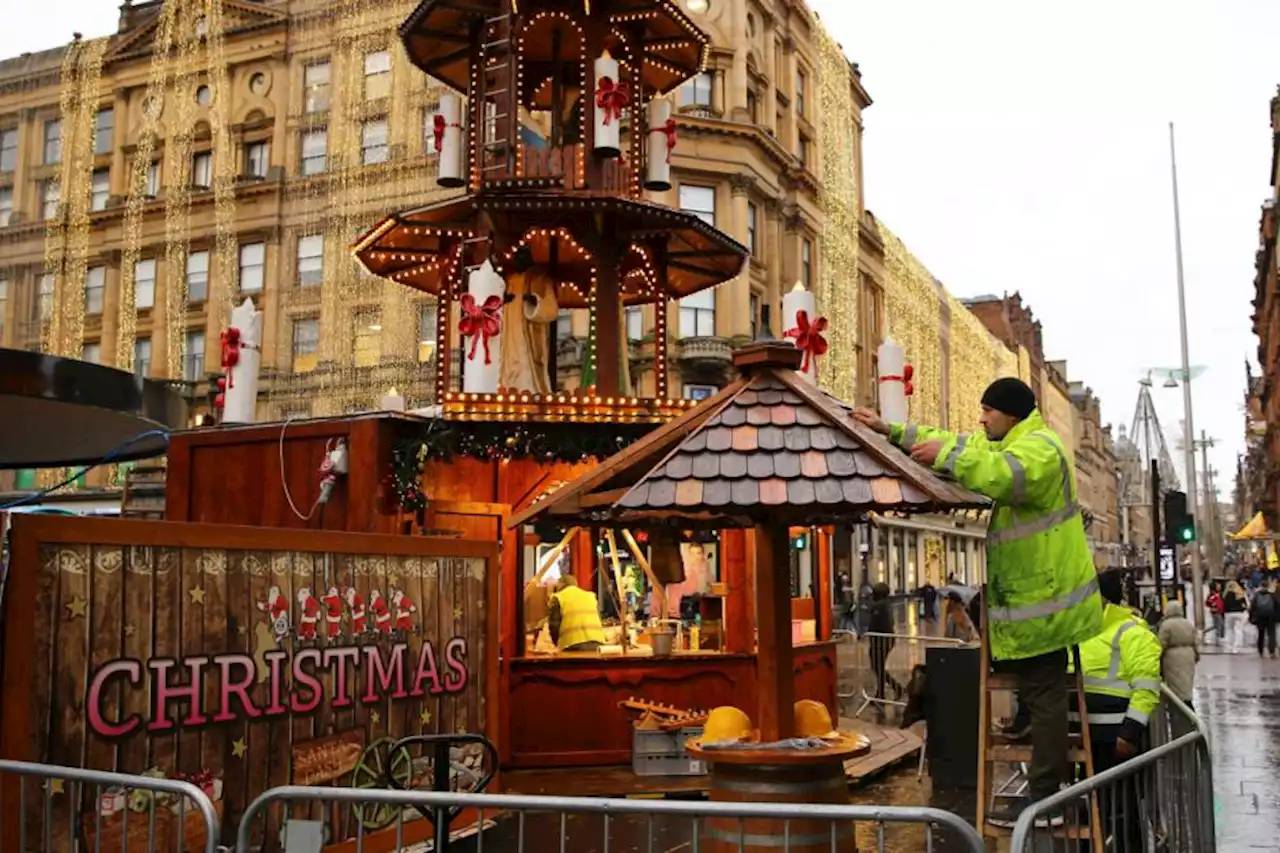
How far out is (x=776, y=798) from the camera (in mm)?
6285

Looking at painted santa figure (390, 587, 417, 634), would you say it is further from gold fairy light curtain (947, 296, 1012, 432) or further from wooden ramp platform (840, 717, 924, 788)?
gold fairy light curtain (947, 296, 1012, 432)

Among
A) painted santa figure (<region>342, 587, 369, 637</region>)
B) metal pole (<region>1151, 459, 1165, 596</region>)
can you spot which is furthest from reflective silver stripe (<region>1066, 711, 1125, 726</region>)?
metal pole (<region>1151, 459, 1165, 596</region>)

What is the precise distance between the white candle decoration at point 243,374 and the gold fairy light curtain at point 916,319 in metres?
41.9

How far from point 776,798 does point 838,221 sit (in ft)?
146

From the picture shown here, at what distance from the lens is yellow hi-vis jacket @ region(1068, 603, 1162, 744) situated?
21.7 ft

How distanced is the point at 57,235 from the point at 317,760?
1886 inches

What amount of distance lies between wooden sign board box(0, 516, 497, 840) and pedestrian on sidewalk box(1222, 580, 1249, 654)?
107 feet

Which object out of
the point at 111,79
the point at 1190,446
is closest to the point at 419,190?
the point at 111,79

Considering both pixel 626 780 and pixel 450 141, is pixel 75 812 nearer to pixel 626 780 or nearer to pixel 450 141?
pixel 626 780

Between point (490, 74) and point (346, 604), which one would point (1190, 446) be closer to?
point (490, 74)

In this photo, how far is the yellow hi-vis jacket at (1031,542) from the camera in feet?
19.1

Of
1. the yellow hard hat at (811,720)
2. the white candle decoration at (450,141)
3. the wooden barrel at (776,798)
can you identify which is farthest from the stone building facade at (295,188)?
the wooden barrel at (776,798)

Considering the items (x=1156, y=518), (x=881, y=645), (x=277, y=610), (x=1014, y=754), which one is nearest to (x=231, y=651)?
(x=277, y=610)

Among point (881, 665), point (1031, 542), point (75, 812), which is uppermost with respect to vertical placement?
point (1031, 542)
